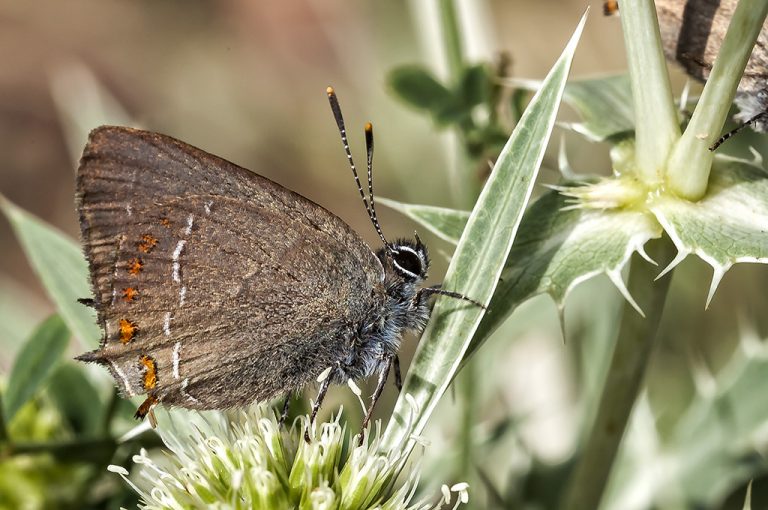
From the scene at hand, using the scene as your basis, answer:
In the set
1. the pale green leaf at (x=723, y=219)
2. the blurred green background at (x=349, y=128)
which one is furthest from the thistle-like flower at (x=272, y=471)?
the pale green leaf at (x=723, y=219)

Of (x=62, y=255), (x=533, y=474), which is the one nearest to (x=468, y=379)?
(x=533, y=474)

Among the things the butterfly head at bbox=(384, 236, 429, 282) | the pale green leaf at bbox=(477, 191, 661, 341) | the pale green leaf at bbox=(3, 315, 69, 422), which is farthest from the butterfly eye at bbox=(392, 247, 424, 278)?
the pale green leaf at bbox=(3, 315, 69, 422)

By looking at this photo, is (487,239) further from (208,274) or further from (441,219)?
(208,274)

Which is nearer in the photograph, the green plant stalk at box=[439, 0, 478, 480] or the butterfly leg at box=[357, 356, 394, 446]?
the butterfly leg at box=[357, 356, 394, 446]

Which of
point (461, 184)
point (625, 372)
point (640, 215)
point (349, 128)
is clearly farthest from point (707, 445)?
point (349, 128)

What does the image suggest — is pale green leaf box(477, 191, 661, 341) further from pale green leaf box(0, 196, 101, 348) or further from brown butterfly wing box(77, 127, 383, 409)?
pale green leaf box(0, 196, 101, 348)

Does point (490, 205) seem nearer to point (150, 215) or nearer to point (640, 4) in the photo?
point (640, 4)

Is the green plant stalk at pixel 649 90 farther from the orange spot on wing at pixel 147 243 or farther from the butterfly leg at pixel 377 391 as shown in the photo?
the orange spot on wing at pixel 147 243
